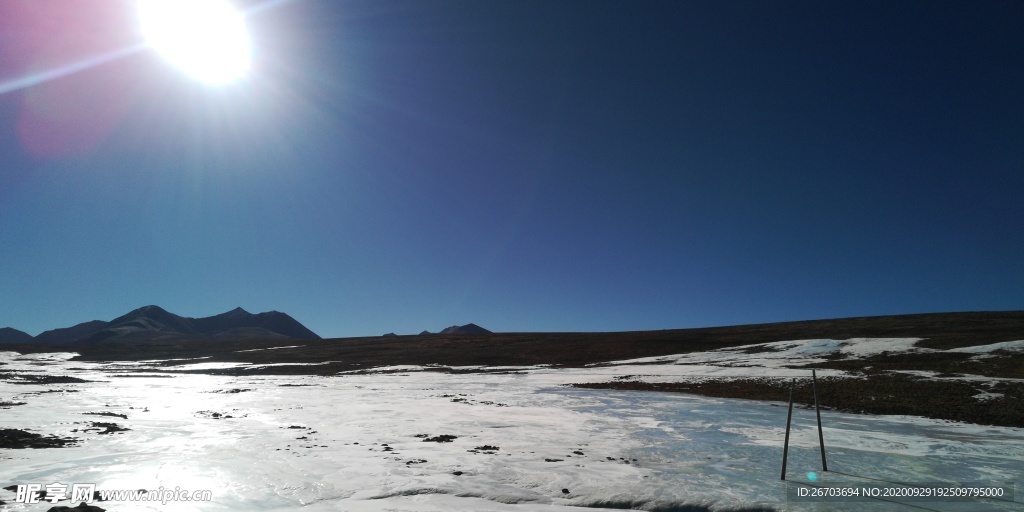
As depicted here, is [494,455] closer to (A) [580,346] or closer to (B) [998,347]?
(B) [998,347]

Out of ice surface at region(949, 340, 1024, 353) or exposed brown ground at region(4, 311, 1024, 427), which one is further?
ice surface at region(949, 340, 1024, 353)

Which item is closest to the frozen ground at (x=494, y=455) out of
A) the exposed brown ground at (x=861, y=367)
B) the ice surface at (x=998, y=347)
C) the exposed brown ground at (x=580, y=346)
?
the exposed brown ground at (x=861, y=367)

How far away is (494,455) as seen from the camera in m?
14.5

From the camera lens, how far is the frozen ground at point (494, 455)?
33.9 feet

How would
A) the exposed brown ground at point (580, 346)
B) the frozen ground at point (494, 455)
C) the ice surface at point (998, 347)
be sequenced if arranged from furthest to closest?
the exposed brown ground at point (580, 346), the ice surface at point (998, 347), the frozen ground at point (494, 455)

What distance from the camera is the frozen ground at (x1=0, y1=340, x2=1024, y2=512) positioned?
33.9ft

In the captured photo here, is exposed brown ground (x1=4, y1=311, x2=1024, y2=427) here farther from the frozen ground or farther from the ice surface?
the frozen ground

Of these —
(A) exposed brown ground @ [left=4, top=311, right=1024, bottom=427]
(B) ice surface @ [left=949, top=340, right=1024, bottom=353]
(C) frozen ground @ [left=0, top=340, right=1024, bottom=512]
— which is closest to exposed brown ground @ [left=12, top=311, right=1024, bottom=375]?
(A) exposed brown ground @ [left=4, top=311, right=1024, bottom=427]

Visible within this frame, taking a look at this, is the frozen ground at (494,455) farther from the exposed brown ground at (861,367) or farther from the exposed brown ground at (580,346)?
the exposed brown ground at (580,346)

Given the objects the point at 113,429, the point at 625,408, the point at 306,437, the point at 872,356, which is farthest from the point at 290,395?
the point at 872,356

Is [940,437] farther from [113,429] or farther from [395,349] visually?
[395,349]

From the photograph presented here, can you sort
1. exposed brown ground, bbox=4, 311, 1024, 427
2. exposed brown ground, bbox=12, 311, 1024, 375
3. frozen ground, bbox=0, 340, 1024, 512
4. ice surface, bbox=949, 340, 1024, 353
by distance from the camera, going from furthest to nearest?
exposed brown ground, bbox=12, 311, 1024, 375 < ice surface, bbox=949, 340, 1024, 353 < exposed brown ground, bbox=4, 311, 1024, 427 < frozen ground, bbox=0, 340, 1024, 512

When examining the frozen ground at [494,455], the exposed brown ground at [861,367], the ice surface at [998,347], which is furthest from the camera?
the ice surface at [998,347]

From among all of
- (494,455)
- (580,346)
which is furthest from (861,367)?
(580,346)
